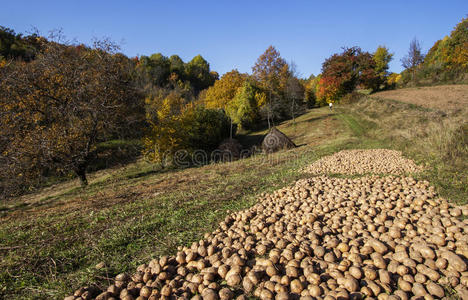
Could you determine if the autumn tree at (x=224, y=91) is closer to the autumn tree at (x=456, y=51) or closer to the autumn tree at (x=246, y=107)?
the autumn tree at (x=246, y=107)

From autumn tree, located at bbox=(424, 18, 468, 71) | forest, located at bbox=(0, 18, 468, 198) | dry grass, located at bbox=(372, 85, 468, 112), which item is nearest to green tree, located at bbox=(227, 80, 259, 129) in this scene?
forest, located at bbox=(0, 18, 468, 198)

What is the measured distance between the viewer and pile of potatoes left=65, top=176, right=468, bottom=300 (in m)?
2.05

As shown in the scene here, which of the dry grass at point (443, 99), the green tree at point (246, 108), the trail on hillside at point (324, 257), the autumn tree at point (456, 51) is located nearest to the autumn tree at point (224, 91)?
the green tree at point (246, 108)

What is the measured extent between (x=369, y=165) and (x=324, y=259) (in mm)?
4724

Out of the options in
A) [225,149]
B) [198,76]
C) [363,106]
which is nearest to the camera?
[225,149]

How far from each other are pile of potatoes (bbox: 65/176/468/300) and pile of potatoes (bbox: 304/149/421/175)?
2.10 m

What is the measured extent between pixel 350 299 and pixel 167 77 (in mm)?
56179

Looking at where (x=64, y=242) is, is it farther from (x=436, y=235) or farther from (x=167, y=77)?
(x=167, y=77)

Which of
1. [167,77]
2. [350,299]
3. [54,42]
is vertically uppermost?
[167,77]

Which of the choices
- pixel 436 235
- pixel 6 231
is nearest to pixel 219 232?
pixel 436 235

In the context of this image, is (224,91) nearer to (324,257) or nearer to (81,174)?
(81,174)

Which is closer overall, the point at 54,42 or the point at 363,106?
the point at 54,42

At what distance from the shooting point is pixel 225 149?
16.7m

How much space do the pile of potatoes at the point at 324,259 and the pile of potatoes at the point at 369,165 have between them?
2102 mm
